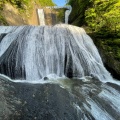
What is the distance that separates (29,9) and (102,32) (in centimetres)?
854

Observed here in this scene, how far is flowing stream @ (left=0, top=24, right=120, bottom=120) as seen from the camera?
516cm

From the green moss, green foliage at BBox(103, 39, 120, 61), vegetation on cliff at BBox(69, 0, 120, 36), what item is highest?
vegetation on cliff at BBox(69, 0, 120, 36)

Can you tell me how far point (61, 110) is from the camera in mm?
5176

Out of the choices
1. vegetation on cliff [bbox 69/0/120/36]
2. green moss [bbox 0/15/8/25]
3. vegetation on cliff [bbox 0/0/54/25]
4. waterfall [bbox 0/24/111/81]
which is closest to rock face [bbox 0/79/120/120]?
waterfall [bbox 0/24/111/81]

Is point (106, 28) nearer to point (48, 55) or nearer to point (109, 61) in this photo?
point (109, 61)

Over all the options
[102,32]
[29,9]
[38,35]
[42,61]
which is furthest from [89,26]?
[29,9]

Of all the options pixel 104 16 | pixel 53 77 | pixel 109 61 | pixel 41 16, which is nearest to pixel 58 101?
pixel 53 77

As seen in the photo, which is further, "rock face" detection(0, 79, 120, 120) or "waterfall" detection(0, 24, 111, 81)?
"waterfall" detection(0, 24, 111, 81)

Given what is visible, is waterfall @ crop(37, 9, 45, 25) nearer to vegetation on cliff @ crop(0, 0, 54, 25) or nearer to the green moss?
vegetation on cliff @ crop(0, 0, 54, 25)

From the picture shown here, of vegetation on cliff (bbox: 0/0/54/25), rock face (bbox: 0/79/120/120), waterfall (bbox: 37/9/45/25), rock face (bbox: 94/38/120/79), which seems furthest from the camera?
waterfall (bbox: 37/9/45/25)

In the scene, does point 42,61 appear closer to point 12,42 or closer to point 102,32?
point 12,42

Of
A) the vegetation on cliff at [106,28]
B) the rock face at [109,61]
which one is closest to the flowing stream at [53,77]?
the rock face at [109,61]

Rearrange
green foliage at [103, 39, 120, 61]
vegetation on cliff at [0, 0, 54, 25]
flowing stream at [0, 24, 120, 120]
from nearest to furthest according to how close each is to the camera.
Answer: flowing stream at [0, 24, 120, 120] < green foliage at [103, 39, 120, 61] < vegetation on cliff at [0, 0, 54, 25]

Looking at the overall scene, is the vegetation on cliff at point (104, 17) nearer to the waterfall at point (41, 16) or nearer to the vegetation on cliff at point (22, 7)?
the vegetation on cliff at point (22, 7)
